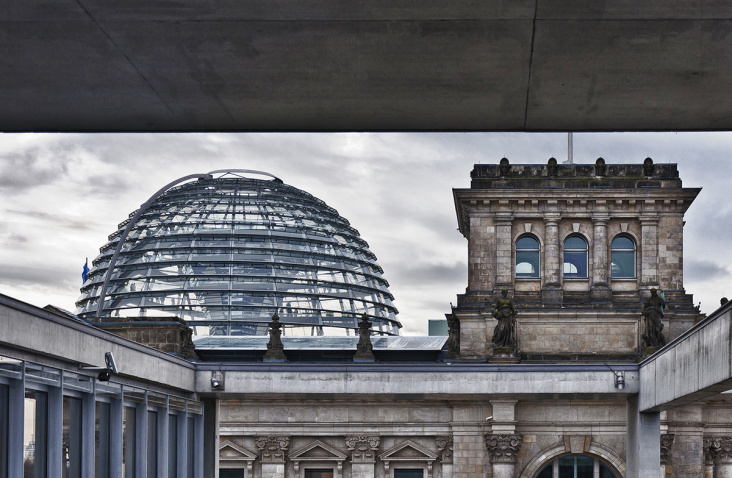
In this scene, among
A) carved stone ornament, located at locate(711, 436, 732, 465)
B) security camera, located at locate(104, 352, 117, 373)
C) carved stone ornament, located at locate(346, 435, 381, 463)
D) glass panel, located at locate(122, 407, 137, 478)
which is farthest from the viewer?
carved stone ornament, located at locate(711, 436, 732, 465)

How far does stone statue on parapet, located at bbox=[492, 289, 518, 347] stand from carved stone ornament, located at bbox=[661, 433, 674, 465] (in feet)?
22.6

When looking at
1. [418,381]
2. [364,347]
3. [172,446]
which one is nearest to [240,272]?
[364,347]

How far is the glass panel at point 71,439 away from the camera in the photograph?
60.7ft

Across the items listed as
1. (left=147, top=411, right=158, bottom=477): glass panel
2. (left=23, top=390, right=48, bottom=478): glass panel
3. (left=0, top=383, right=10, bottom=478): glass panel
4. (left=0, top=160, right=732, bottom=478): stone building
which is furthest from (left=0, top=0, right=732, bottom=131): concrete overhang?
(left=0, top=160, right=732, bottom=478): stone building

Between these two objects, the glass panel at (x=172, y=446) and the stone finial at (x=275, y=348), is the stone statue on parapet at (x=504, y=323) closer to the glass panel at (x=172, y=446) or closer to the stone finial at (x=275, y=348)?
the stone finial at (x=275, y=348)

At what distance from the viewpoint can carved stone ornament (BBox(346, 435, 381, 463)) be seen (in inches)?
1917

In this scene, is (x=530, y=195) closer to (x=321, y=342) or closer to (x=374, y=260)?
(x=321, y=342)

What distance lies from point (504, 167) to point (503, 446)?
12.4 m

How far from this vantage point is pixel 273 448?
160 feet

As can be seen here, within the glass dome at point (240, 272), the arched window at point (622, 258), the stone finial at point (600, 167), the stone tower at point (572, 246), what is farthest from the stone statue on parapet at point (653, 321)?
the glass dome at point (240, 272)

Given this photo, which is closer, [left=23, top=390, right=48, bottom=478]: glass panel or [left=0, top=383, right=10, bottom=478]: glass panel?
[left=0, top=383, right=10, bottom=478]: glass panel

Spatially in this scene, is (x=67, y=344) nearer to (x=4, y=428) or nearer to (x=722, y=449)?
(x=4, y=428)

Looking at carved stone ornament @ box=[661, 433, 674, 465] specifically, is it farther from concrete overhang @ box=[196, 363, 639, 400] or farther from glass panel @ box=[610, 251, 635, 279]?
concrete overhang @ box=[196, 363, 639, 400]

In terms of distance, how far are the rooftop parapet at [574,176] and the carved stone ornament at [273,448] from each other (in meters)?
13.7
